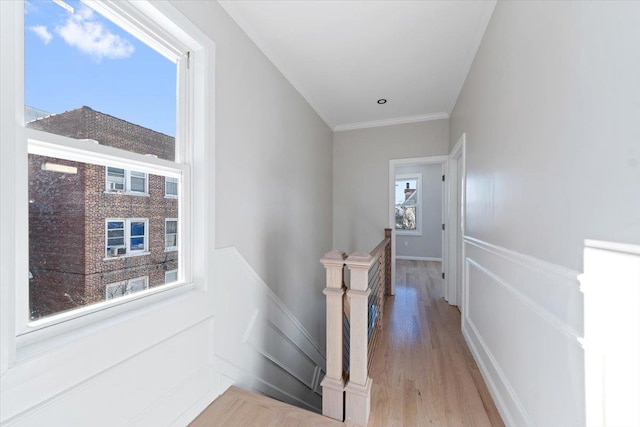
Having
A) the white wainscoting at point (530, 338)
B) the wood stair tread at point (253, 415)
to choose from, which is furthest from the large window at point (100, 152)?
the white wainscoting at point (530, 338)

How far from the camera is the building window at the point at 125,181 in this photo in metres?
1.15

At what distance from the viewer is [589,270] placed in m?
0.80

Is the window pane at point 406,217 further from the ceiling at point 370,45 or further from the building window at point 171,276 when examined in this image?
the building window at point 171,276

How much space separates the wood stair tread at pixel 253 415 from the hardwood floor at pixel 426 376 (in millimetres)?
359

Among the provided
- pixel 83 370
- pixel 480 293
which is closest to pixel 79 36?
pixel 83 370

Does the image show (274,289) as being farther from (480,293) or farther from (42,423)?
(480,293)

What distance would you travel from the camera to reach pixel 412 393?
1.64m

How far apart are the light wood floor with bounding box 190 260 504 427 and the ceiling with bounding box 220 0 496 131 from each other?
2.50 metres

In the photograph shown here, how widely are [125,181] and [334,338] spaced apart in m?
1.37

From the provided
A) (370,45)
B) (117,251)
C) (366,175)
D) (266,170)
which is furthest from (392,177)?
(117,251)

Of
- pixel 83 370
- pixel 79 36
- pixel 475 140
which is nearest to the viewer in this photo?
pixel 83 370

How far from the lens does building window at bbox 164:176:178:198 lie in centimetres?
141

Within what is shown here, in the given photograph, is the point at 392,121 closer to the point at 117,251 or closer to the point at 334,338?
the point at 334,338

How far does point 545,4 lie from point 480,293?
178 cm
